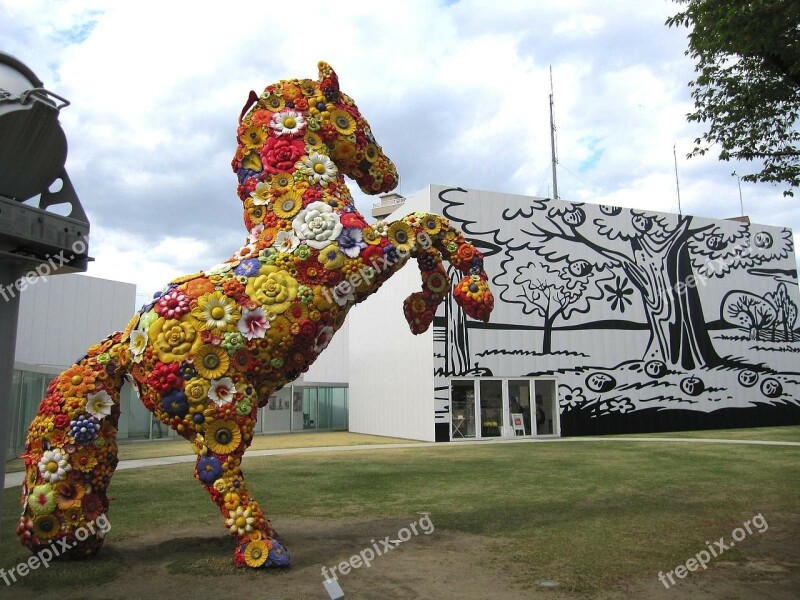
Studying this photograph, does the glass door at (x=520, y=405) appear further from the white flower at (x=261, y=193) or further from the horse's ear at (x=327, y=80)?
the white flower at (x=261, y=193)

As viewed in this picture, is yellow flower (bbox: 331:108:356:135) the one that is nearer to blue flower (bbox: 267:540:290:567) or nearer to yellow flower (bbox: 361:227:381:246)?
yellow flower (bbox: 361:227:381:246)

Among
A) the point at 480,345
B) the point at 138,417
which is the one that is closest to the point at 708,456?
the point at 480,345

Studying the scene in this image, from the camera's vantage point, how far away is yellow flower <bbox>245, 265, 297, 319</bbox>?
4.62 m

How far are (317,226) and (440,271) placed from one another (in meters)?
1.17

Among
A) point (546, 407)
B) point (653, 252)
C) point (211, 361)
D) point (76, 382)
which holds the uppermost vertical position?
point (653, 252)

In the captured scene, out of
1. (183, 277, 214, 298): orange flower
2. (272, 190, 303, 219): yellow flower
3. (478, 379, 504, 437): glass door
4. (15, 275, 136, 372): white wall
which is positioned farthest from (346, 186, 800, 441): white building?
(183, 277, 214, 298): orange flower

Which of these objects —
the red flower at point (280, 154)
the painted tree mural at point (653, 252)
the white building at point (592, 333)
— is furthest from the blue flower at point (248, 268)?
the painted tree mural at point (653, 252)

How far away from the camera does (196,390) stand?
4.41 meters

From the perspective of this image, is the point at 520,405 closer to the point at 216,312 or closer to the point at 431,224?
the point at 431,224

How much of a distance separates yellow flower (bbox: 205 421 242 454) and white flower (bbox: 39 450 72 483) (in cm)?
102

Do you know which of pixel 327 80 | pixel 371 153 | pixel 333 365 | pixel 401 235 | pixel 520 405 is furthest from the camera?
pixel 333 365

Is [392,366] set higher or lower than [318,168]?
lower

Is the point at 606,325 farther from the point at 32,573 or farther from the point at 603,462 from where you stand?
the point at 32,573

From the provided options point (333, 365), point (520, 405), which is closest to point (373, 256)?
point (520, 405)
